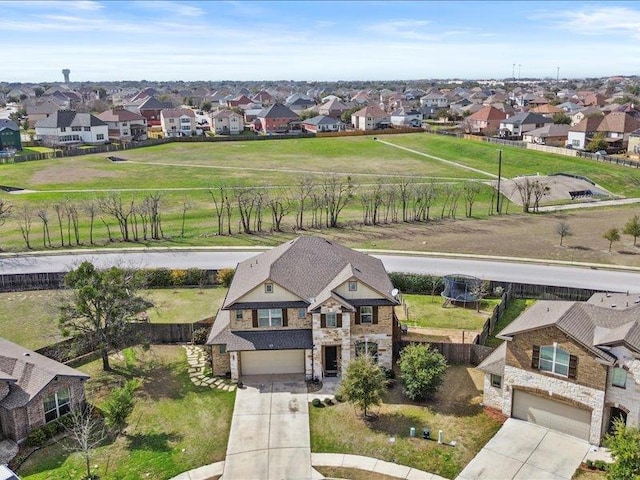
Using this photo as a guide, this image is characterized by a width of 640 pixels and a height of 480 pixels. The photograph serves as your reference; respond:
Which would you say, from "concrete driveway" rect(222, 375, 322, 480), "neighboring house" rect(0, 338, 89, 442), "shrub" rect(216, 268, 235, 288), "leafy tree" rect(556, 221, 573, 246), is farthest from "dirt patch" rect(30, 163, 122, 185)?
"concrete driveway" rect(222, 375, 322, 480)

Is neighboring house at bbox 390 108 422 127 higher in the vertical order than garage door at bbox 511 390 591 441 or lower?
higher

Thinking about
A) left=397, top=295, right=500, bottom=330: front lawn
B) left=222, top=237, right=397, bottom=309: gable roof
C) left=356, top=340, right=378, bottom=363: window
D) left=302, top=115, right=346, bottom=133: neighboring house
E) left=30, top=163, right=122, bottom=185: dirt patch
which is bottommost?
left=397, top=295, right=500, bottom=330: front lawn

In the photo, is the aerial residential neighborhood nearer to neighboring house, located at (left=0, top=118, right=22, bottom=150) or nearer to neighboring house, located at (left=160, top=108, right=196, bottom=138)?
neighboring house, located at (left=0, top=118, right=22, bottom=150)

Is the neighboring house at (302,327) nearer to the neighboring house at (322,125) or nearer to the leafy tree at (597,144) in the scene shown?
the leafy tree at (597,144)

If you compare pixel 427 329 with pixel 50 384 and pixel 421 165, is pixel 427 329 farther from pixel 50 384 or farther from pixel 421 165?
pixel 421 165

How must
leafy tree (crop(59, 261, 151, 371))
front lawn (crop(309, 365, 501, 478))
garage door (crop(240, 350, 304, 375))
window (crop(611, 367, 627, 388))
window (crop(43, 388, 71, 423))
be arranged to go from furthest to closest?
1. garage door (crop(240, 350, 304, 375))
2. leafy tree (crop(59, 261, 151, 371))
3. window (crop(43, 388, 71, 423))
4. front lawn (crop(309, 365, 501, 478))
5. window (crop(611, 367, 627, 388))

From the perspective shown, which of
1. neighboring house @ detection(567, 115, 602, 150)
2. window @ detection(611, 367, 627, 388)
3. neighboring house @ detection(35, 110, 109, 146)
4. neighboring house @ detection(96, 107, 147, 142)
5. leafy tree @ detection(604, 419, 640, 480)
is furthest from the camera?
neighboring house @ detection(96, 107, 147, 142)

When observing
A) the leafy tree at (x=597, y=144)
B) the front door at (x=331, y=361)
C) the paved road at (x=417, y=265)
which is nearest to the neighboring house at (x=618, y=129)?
the leafy tree at (x=597, y=144)
